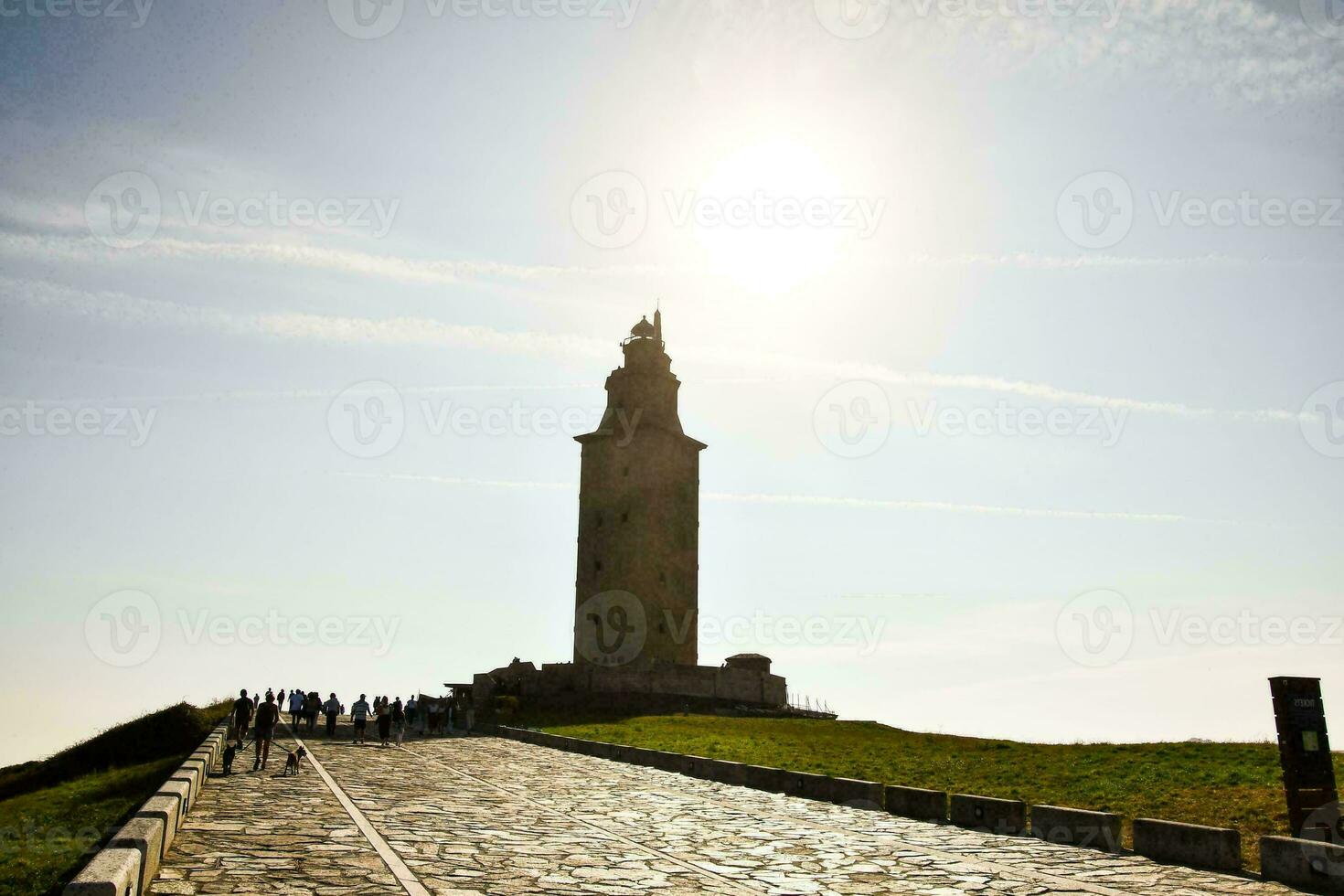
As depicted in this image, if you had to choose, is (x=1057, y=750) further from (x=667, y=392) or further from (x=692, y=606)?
(x=667, y=392)

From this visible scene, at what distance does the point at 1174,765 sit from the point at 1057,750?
5.78 metres

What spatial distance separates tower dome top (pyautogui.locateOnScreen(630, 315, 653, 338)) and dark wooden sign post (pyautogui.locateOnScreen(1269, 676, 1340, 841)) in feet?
156

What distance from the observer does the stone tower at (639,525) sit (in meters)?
51.2

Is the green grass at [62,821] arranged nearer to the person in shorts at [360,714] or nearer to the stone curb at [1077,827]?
the person in shorts at [360,714]

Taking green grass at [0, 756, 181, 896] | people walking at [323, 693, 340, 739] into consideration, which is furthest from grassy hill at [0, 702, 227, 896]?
people walking at [323, 693, 340, 739]

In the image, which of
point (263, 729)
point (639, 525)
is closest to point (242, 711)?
point (263, 729)

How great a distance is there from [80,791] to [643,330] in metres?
37.3

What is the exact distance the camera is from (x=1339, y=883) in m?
8.60

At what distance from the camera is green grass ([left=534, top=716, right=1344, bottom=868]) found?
13.5m

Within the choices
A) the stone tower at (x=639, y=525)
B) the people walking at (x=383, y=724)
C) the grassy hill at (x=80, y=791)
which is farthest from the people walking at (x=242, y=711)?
the stone tower at (x=639, y=525)

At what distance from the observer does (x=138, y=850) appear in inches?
300

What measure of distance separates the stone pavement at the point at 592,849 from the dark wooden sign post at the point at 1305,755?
220cm

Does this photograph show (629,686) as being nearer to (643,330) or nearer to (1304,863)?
(643,330)

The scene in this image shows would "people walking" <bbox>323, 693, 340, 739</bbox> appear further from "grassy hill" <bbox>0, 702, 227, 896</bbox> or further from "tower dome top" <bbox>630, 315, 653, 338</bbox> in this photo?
"tower dome top" <bbox>630, 315, 653, 338</bbox>
